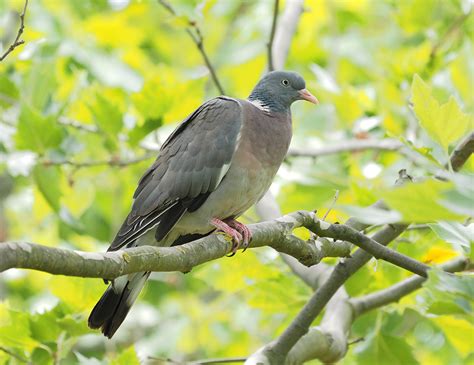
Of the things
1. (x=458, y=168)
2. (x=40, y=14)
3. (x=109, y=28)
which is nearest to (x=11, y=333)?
(x=458, y=168)

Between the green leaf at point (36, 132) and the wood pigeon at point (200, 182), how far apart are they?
0.55 m

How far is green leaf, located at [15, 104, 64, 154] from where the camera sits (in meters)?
3.90

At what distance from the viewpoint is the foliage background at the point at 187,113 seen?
2.90 metres

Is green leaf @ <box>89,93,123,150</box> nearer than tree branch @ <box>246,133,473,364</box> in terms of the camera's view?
No

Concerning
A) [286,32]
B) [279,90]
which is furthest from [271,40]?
[286,32]

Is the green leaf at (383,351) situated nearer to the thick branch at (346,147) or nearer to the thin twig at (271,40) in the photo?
the thick branch at (346,147)

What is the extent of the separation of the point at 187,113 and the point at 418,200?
9.95 ft

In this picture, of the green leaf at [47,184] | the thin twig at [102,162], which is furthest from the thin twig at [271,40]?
the green leaf at [47,184]

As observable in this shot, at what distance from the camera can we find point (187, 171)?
3615 millimetres

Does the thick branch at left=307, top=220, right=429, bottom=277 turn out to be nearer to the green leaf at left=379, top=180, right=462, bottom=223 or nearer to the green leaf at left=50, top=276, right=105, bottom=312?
the green leaf at left=50, top=276, right=105, bottom=312

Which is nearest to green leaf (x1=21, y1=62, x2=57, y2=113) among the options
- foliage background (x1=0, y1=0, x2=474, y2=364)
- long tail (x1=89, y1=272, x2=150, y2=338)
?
foliage background (x1=0, y1=0, x2=474, y2=364)

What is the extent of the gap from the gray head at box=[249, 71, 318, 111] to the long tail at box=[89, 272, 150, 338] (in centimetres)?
117

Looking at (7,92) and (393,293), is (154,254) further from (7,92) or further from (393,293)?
(7,92)

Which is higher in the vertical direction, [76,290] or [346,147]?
[76,290]
